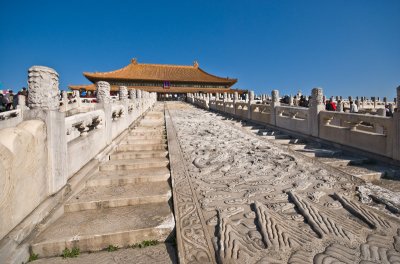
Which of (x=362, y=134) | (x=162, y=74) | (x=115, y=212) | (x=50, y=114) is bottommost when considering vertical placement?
(x=115, y=212)

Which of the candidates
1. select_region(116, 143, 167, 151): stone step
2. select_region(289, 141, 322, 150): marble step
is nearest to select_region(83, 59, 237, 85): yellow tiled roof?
select_region(116, 143, 167, 151): stone step

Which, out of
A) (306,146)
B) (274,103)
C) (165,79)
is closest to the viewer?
(306,146)

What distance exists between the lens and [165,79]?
1567 inches

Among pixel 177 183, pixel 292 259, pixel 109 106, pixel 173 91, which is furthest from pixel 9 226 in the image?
pixel 173 91

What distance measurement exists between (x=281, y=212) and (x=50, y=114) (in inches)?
114

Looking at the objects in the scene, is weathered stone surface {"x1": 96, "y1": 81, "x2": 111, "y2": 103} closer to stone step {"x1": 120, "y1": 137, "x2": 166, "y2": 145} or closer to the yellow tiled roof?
stone step {"x1": 120, "y1": 137, "x2": 166, "y2": 145}

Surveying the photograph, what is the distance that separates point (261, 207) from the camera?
275 cm

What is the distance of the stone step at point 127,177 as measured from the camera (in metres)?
3.58

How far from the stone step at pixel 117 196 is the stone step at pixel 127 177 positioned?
93 mm

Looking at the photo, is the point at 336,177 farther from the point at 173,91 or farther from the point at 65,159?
the point at 173,91

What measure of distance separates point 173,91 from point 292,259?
38.7m

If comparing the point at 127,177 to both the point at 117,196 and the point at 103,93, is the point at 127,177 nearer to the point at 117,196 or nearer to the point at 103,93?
the point at 117,196

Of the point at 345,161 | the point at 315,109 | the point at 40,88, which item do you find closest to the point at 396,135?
the point at 345,161

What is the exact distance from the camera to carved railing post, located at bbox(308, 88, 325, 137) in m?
6.52
